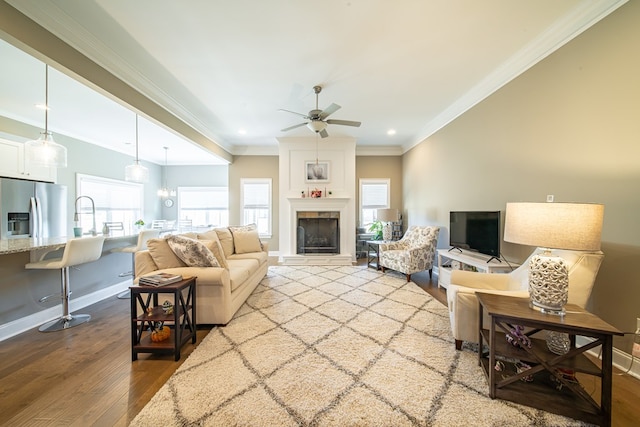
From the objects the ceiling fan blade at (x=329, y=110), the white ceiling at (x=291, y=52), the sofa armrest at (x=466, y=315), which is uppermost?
the white ceiling at (x=291, y=52)

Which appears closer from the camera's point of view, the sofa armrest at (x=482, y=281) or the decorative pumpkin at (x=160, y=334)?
the decorative pumpkin at (x=160, y=334)

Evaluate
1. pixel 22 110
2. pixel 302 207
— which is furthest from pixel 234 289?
pixel 22 110

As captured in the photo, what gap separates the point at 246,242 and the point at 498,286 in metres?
3.50

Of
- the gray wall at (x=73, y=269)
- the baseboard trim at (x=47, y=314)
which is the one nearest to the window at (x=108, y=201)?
the gray wall at (x=73, y=269)

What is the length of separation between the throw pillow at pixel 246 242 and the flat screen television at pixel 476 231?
3232 millimetres

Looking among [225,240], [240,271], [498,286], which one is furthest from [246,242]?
[498,286]

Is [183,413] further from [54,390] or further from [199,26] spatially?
[199,26]

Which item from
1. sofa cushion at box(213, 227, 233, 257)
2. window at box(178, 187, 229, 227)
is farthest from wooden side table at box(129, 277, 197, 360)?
window at box(178, 187, 229, 227)

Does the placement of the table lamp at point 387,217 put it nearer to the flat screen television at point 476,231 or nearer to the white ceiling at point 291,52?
the flat screen television at point 476,231

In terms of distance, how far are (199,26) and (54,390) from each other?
3005 millimetres

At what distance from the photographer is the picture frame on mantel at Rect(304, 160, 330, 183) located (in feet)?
17.6

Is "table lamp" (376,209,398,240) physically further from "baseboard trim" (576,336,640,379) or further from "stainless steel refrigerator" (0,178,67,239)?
"stainless steel refrigerator" (0,178,67,239)

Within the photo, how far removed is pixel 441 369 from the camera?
1.71 meters

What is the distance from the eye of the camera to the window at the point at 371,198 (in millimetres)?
5957
